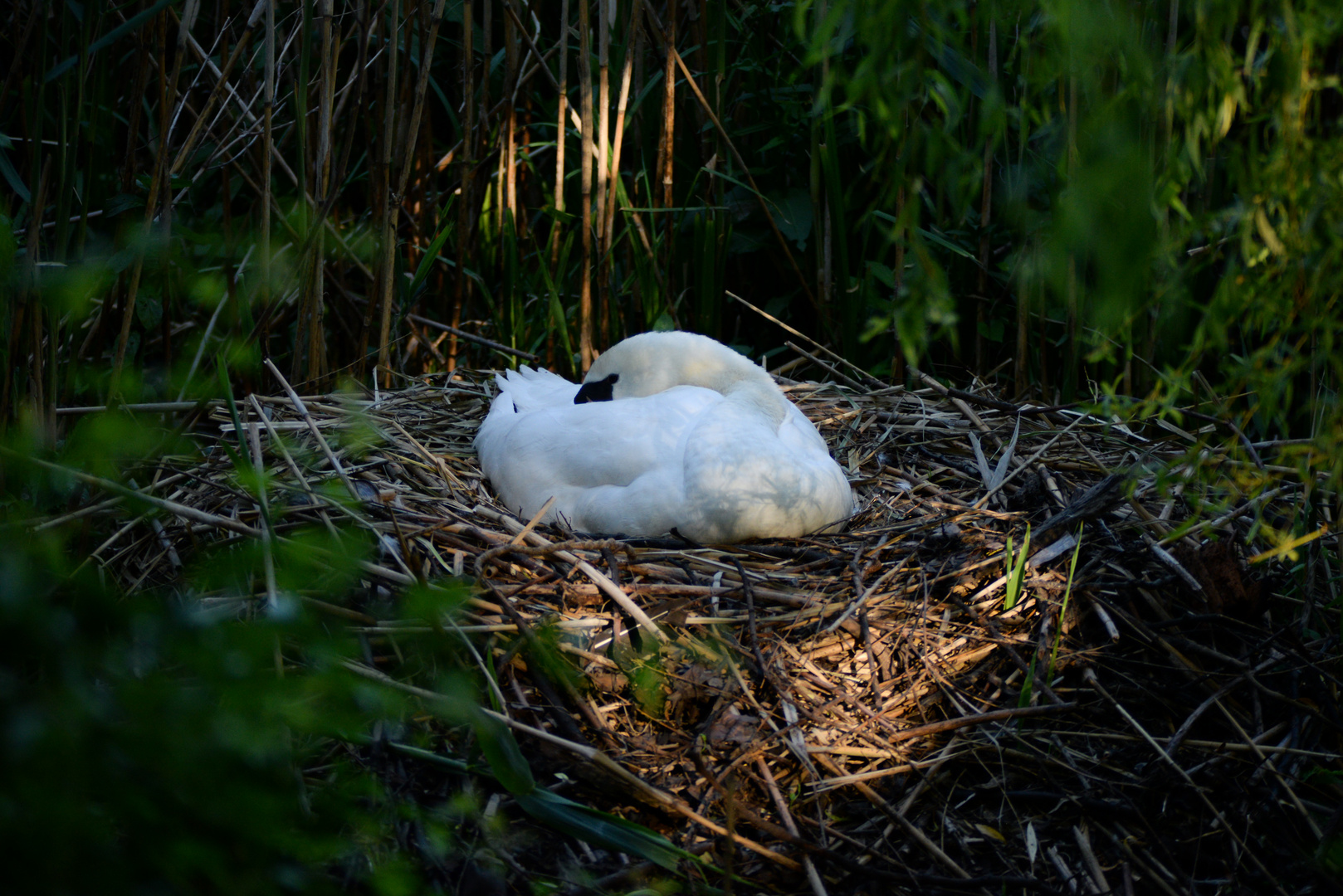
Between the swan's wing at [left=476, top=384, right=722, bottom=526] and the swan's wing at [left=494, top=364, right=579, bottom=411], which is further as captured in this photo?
the swan's wing at [left=494, top=364, right=579, bottom=411]

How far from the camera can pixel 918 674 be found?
212cm

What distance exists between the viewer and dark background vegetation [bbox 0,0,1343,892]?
703 mm

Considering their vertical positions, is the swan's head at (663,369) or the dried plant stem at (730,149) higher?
the dried plant stem at (730,149)

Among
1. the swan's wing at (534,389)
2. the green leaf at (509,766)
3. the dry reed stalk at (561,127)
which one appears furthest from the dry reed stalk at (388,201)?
the green leaf at (509,766)

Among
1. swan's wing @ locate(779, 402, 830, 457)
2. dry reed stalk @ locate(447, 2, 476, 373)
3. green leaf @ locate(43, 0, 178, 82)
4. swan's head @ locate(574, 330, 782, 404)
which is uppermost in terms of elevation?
green leaf @ locate(43, 0, 178, 82)

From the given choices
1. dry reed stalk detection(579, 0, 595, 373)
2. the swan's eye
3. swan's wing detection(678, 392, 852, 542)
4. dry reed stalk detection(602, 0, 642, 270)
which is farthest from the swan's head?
dry reed stalk detection(602, 0, 642, 270)

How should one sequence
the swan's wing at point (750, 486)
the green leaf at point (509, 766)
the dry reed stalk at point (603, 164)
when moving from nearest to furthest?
the green leaf at point (509, 766) → the swan's wing at point (750, 486) → the dry reed stalk at point (603, 164)

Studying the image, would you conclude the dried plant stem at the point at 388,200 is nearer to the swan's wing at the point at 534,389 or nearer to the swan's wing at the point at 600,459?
the swan's wing at the point at 534,389

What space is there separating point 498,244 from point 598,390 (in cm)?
129

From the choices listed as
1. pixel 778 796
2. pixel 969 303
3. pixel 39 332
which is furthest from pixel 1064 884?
pixel 969 303

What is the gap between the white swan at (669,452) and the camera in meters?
2.55

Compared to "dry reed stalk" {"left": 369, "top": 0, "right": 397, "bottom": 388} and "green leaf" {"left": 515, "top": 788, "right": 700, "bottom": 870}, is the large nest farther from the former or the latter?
"dry reed stalk" {"left": 369, "top": 0, "right": 397, "bottom": 388}

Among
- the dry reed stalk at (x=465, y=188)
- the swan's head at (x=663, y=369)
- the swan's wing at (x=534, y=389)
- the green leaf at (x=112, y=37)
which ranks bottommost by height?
the swan's wing at (x=534, y=389)

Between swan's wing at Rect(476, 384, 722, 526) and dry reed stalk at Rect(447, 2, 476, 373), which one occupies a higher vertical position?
dry reed stalk at Rect(447, 2, 476, 373)
